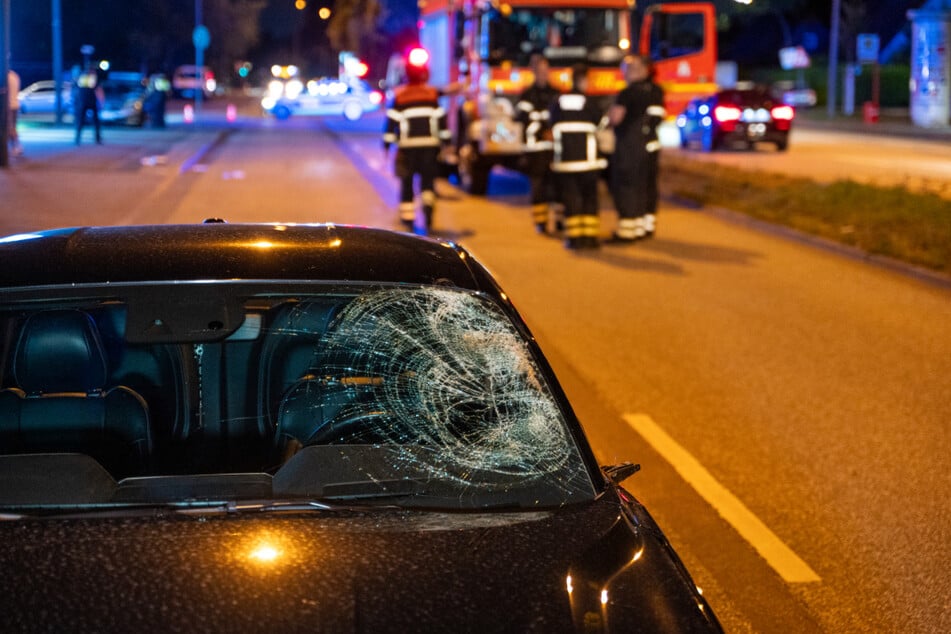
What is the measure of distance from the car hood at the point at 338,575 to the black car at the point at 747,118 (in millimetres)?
29649

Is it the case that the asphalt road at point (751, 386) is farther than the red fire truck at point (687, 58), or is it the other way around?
the red fire truck at point (687, 58)

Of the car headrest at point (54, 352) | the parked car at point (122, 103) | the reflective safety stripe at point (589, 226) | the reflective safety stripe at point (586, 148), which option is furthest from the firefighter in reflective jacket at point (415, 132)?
the parked car at point (122, 103)

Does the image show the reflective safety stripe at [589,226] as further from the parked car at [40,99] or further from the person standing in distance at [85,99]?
the parked car at [40,99]

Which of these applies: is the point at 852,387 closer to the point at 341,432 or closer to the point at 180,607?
the point at 341,432

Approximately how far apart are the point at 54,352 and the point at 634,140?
1186 centimetres

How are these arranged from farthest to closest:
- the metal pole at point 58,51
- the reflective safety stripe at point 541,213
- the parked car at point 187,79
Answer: the parked car at point 187,79 < the metal pole at point 58,51 < the reflective safety stripe at point 541,213

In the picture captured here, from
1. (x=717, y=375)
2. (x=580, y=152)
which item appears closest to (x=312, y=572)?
(x=717, y=375)

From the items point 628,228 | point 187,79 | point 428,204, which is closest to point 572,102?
point 628,228

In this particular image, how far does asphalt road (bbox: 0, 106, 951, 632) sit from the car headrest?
8.26 feet

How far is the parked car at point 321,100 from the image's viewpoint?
5562 centimetres

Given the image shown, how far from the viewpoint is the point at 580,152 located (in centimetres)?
1443

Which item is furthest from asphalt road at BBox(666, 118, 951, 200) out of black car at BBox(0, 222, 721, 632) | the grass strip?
black car at BBox(0, 222, 721, 632)

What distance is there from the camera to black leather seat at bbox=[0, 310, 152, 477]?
3514 mm

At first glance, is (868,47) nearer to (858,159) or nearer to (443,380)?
(858,159)
